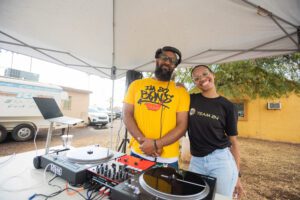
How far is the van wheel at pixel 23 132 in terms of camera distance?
630 centimetres

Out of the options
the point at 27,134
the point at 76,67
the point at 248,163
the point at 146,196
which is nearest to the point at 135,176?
the point at 146,196

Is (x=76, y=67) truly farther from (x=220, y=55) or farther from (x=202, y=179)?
(x=202, y=179)

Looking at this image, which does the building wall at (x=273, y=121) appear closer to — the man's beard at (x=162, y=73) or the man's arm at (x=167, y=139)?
the man's beard at (x=162, y=73)

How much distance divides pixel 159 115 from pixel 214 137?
0.48 m

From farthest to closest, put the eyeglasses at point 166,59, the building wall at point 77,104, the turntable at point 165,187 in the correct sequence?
the building wall at point 77,104, the eyeglasses at point 166,59, the turntable at point 165,187

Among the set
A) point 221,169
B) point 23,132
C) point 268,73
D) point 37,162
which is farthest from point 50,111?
point 23,132

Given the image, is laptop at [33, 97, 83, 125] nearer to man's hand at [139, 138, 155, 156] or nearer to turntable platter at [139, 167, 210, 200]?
man's hand at [139, 138, 155, 156]

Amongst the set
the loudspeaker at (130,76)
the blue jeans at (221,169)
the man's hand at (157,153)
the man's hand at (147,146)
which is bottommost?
the blue jeans at (221,169)

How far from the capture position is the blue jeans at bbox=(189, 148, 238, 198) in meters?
1.22

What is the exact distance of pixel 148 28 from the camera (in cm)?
177

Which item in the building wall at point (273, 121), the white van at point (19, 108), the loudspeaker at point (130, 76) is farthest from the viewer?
the building wall at point (273, 121)

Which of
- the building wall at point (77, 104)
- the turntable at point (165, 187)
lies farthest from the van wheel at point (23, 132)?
the turntable at point (165, 187)

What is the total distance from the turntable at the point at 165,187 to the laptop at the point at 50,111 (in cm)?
69

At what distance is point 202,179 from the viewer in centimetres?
82
